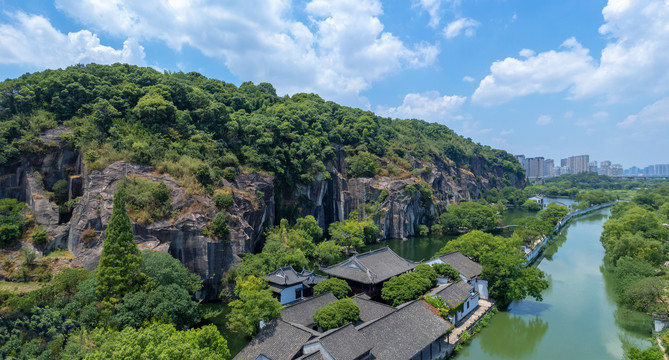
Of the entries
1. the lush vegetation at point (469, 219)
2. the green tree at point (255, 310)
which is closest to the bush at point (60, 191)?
the green tree at point (255, 310)

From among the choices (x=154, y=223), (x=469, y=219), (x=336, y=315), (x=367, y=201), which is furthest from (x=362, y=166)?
(x=336, y=315)

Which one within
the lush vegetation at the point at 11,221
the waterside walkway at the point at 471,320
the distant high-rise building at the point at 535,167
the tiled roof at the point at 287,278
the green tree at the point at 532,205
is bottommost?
the waterside walkway at the point at 471,320

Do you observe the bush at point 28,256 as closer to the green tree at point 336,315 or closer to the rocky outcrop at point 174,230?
the rocky outcrop at point 174,230

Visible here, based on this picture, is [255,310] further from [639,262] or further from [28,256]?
[639,262]

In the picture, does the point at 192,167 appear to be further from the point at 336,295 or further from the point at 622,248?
the point at 622,248

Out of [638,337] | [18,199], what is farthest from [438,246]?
[18,199]

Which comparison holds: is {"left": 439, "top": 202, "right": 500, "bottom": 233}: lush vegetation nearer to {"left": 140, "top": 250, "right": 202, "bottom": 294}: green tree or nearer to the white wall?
the white wall

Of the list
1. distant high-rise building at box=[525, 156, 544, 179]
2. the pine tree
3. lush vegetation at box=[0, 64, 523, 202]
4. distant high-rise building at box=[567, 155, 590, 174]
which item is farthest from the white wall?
distant high-rise building at box=[567, 155, 590, 174]
